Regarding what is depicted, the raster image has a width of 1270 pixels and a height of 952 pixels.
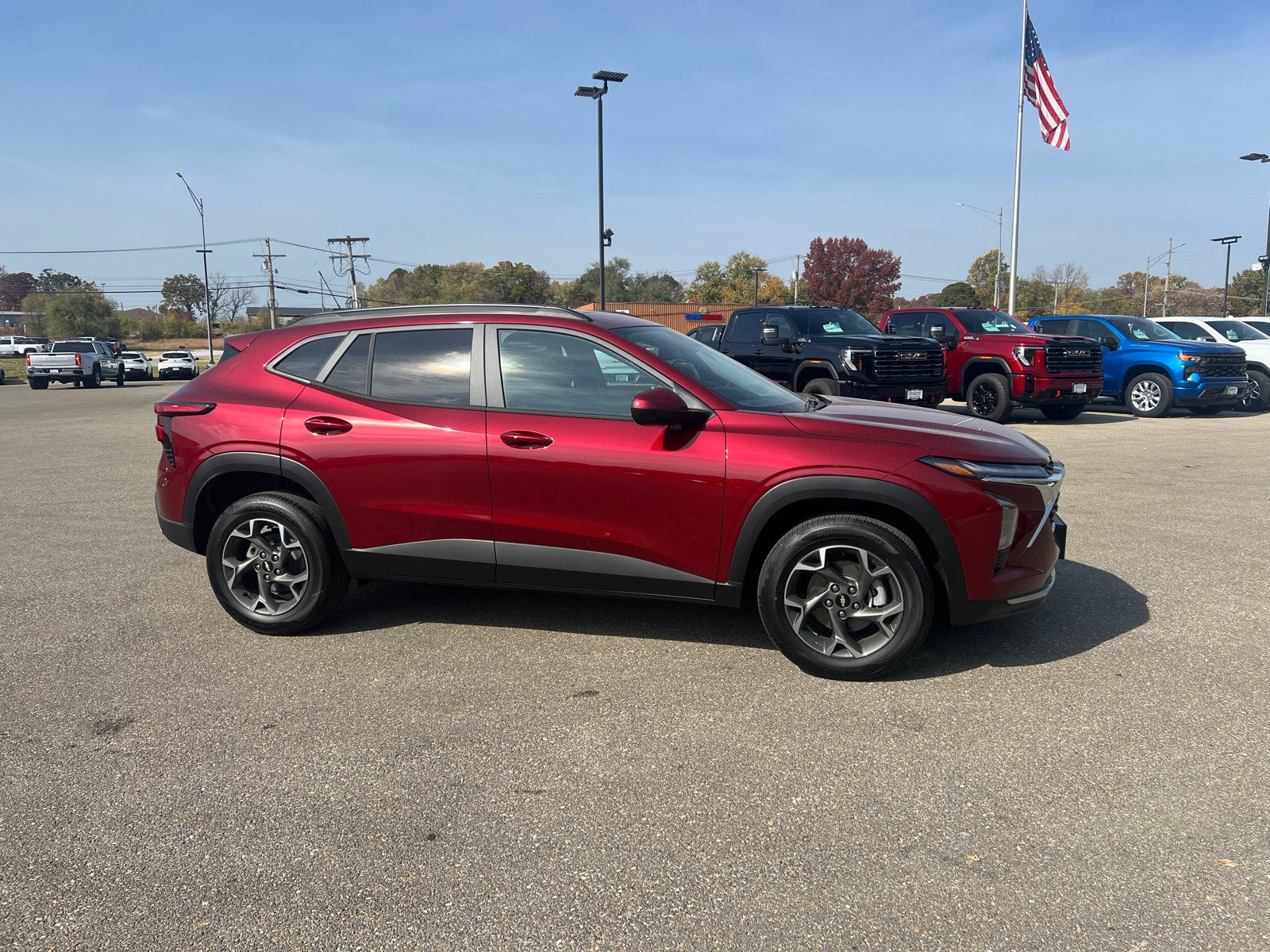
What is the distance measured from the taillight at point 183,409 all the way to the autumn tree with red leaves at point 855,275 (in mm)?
96830

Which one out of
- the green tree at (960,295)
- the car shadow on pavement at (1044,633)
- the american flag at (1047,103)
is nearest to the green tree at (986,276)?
the green tree at (960,295)

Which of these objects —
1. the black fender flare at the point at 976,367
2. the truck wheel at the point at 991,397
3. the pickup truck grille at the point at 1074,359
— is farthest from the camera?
the black fender flare at the point at 976,367

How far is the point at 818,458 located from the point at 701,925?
2.15 meters

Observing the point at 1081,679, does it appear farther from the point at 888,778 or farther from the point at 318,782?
the point at 318,782

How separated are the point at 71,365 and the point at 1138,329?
35.0 m

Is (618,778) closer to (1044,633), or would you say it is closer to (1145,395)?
(1044,633)

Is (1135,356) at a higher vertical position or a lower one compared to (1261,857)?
higher

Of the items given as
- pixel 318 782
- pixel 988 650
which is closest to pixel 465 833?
pixel 318 782

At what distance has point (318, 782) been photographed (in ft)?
10.7

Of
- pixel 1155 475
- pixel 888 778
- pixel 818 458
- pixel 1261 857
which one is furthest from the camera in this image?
pixel 1155 475

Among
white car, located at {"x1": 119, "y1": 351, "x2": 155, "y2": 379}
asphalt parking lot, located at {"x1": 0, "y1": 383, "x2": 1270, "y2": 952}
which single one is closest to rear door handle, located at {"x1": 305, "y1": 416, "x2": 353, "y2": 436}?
asphalt parking lot, located at {"x1": 0, "y1": 383, "x2": 1270, "y2": 952}

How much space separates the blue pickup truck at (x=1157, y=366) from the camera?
15.8 metres

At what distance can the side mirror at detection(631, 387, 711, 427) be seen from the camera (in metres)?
4.04

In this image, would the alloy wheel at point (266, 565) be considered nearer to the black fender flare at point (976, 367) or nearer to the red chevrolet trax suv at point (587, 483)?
the red chevrolet trax suv at point (587, 483)
